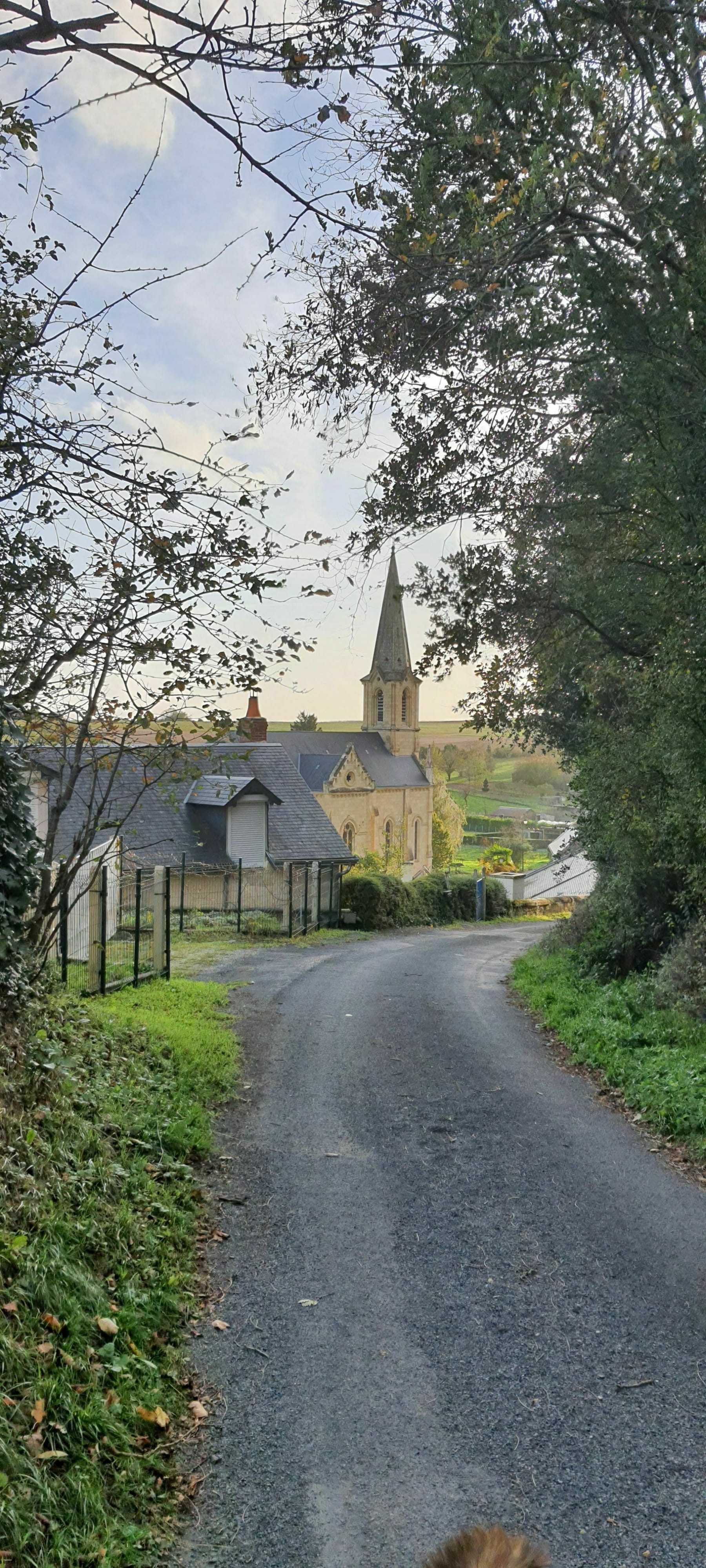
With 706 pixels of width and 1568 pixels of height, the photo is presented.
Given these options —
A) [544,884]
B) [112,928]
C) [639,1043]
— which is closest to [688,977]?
[639,1043]

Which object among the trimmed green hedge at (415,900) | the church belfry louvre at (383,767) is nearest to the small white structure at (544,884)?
the trimmed green hedge at (415,900)

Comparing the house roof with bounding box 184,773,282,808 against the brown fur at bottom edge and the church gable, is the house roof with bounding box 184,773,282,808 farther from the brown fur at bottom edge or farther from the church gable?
the church gable

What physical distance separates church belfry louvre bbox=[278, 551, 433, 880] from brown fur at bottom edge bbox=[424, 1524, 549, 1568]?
161 ft

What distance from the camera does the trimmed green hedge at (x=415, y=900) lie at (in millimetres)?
29656

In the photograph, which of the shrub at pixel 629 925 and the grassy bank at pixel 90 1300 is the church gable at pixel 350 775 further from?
the grassy bank at pixel 90 1300

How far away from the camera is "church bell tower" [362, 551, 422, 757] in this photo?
70.2 m

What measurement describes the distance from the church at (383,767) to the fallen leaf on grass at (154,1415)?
46767 mm

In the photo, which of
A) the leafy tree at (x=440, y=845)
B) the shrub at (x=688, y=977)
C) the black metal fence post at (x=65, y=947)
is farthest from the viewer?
the leafy tree at (x=440, y=845)

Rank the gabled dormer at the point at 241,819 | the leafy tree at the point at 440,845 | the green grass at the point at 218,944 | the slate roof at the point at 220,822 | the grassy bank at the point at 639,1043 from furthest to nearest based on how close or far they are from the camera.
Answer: the leafy tree at the point at 440,845 < the gabled dormer at the point at 241,819 < the slate roof at the point at 220,822 < the green grass at the point at 218,944 < the grassy bank at the point at 639,1043

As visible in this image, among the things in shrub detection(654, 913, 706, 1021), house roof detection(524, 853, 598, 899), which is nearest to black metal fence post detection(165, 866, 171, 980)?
shrub detection(654, 913, 706, 1021)

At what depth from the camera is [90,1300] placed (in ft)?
13.4

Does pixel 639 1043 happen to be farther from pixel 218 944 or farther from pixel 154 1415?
pixel 218 944

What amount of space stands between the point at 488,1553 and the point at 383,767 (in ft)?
209

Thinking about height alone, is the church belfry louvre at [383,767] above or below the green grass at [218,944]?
above
